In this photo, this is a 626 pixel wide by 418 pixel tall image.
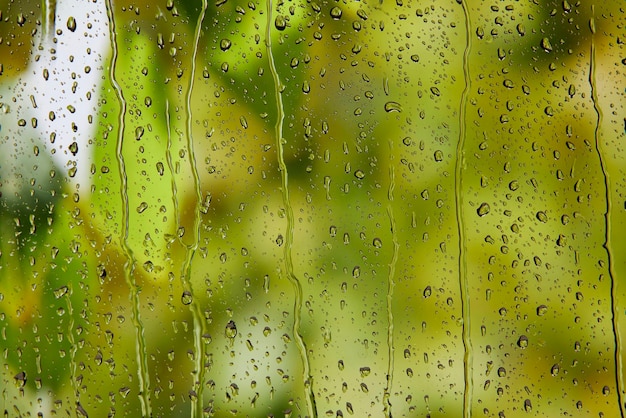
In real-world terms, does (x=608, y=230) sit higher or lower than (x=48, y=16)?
lower

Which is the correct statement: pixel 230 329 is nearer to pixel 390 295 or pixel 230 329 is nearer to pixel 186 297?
pixel 186 297

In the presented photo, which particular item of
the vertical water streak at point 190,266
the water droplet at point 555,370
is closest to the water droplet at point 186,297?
the vertical water streak at point 190,266

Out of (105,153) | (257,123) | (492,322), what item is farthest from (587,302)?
(105,153)

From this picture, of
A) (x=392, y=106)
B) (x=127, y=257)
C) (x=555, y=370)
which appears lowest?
(x=555, y=370)

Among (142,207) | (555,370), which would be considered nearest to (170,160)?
(142,207)

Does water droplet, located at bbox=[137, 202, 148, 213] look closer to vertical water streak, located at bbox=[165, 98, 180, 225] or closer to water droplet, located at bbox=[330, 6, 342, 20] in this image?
vertical water streak, located at bbox=[165, 98, 180, 225]

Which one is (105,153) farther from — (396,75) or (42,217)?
(396,75)

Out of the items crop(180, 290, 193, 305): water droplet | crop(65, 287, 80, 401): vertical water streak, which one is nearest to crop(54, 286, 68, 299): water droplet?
crop(65, 287, 80, 401): vertical water streak
